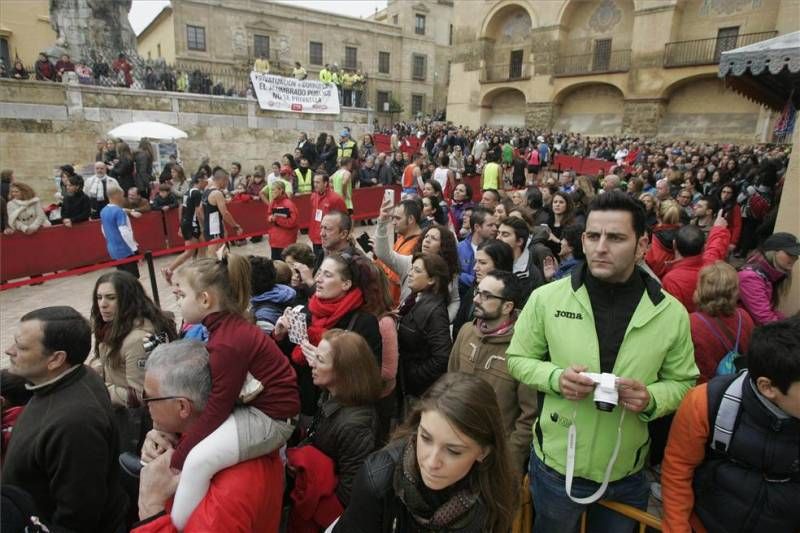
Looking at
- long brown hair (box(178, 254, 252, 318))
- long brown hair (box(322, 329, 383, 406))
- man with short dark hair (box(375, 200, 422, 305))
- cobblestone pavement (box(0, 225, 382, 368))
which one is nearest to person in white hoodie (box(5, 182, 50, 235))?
cobblestone pavement (box(0, 225, 382, 368))

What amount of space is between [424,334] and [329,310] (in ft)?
2.46

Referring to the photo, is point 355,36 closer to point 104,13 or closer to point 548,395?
point 104,13

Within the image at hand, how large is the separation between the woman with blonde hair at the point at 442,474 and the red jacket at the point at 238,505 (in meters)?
0.35

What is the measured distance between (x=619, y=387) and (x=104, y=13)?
25.4 metres

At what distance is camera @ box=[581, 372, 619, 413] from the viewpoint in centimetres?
182

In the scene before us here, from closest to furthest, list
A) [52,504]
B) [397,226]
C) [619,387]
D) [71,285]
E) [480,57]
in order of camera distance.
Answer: [619,387], [52,504], [397,226], [71,285], [480,57]

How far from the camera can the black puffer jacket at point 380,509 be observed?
161 centimetres

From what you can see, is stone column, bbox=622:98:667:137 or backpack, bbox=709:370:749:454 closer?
backpack, bbox=709:370:749:454

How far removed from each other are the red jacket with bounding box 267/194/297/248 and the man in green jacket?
5.13 metres

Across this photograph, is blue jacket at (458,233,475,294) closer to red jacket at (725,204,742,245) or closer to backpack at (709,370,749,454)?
backpack at (709,370,749,454)

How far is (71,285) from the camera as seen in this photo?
7.84m

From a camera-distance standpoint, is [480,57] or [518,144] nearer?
[518,144]

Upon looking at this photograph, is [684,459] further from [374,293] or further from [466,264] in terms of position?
[466,264]

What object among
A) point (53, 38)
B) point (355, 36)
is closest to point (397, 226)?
point (53, 38)
